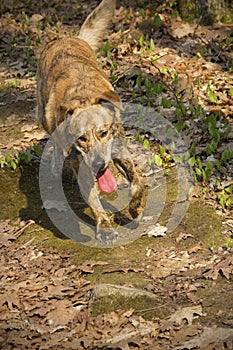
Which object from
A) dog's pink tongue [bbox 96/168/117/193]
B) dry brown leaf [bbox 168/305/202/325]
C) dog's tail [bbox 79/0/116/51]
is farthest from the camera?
dog's tail [bbox 79/0/116/51]

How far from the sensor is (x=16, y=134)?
970cm

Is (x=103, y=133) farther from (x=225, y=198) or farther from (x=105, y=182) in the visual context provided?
(x=225, y=198)

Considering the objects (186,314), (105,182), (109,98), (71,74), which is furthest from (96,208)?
(186,314)

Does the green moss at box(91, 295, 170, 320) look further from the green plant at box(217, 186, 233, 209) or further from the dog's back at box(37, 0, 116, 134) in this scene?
the dog's back at box(37, 0, 116, 134)

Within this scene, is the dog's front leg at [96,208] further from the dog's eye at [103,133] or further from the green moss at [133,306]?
the green moss at [133,306]

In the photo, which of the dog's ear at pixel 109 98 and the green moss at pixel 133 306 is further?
the dog's ear at pixel 109 98

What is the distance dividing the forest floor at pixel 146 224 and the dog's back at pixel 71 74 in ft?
3.80

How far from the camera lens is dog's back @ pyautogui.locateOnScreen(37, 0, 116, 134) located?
22.6ft

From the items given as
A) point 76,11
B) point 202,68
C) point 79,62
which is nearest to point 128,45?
point 202,68

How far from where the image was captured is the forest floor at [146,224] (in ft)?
18.3

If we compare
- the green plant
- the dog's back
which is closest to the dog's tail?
the dog's back

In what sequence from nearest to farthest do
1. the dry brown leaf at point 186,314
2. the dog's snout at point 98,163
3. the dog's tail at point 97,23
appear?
the dry brown leaf at point 186,314 < the dog's snout at point 98,163 < the dog's tail at point 97,23

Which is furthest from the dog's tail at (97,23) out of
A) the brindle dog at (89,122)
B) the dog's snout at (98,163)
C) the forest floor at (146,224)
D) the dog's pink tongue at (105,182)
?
the dog's snout at (98,163)

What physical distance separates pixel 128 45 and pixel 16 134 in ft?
10.5
